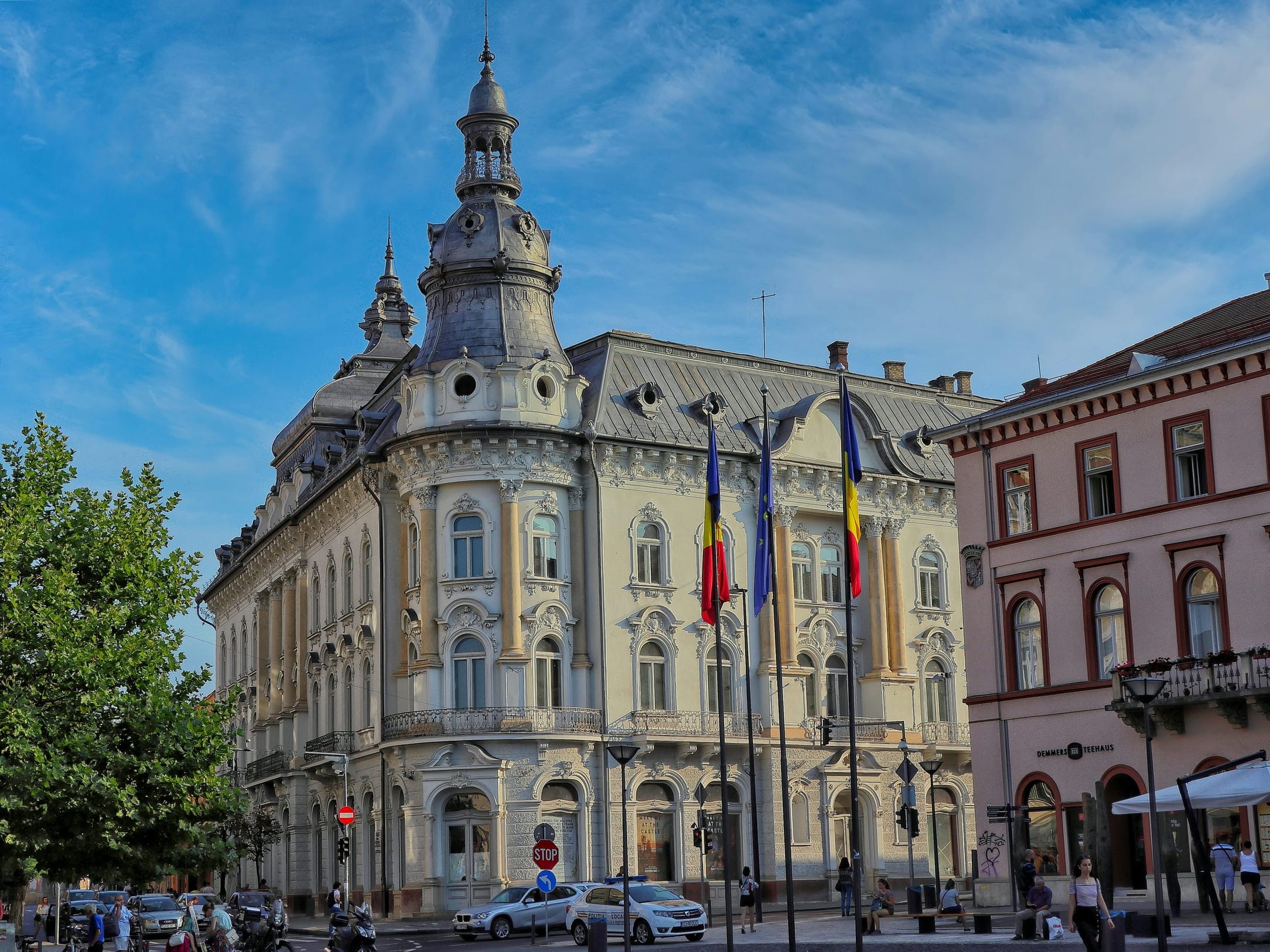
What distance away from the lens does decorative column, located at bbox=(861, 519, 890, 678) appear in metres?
62.6

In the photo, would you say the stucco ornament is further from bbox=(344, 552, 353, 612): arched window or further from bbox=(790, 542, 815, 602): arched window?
bbox=(344, 552, 353, 612): arched window

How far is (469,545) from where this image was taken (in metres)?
56.0

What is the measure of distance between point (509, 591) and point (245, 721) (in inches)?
1198

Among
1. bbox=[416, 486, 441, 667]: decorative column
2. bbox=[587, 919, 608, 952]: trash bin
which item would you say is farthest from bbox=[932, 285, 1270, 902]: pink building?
bbox=[416, 486, 441, 667]: decorative column

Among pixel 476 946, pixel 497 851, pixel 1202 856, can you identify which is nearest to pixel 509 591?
pixel 497 851

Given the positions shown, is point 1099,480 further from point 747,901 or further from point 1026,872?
point 747,901

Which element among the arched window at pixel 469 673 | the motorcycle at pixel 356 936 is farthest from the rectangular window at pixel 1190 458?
the arched window at pixel 469 673

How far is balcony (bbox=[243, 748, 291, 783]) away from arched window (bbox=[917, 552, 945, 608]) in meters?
26.6

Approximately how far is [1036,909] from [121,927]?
694 inches

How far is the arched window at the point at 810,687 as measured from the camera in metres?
61.0

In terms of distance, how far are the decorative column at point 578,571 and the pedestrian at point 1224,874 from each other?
2585 centimetres

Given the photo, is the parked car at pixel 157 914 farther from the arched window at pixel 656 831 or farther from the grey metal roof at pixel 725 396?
the grey metal roof at pixel 725 396

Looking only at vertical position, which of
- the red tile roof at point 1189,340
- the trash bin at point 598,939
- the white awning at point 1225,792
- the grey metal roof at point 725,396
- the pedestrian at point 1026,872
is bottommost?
the trash bin at point 598,939

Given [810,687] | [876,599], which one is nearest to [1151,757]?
[810,687]
